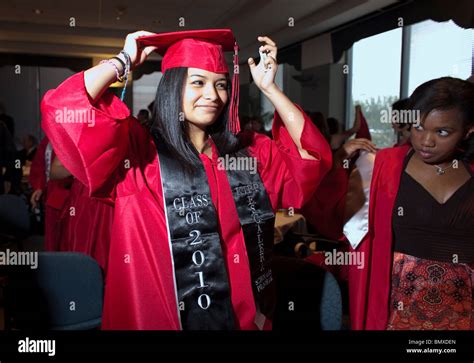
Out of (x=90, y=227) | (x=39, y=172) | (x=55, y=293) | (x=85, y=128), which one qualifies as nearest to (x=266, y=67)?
(x=85, y=128)

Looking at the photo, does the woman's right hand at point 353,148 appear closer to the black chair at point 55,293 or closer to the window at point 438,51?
the black chair at point 55,293

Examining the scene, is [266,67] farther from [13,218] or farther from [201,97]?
[13,218]

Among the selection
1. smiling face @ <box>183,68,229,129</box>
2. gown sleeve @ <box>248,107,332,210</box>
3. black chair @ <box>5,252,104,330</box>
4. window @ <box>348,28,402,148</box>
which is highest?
window @ <box>348,28,402,148</box>

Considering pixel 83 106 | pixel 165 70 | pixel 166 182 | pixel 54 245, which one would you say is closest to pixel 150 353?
pixel 166 182

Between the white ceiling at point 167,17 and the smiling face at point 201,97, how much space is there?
208 centimetres

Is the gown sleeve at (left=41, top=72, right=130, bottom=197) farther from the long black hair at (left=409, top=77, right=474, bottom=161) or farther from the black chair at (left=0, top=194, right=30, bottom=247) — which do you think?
the black chair at (left=0, top=194, right=30, bottom=247)

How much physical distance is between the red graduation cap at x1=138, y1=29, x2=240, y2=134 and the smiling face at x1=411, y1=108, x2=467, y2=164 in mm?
469

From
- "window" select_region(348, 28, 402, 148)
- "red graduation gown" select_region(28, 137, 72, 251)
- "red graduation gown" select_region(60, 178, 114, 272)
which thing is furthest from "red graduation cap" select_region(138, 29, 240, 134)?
"window" select_region(348, 28, 402, 148)

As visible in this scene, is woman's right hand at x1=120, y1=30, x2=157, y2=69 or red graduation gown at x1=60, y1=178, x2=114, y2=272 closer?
woman's right hand at x1=120, y1=30, x2=157, y2=69

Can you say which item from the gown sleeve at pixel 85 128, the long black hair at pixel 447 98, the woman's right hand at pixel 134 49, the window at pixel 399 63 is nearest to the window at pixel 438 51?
the window at pixel 399 63

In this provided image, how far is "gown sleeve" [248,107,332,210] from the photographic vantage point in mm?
1003

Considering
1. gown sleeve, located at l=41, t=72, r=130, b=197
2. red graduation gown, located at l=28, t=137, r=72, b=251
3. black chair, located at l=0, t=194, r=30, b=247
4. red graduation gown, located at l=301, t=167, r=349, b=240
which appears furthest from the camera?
black chair, located at l=0, t=194, r=30, b=247

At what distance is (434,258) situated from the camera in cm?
111

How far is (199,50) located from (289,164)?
33 centimetres
